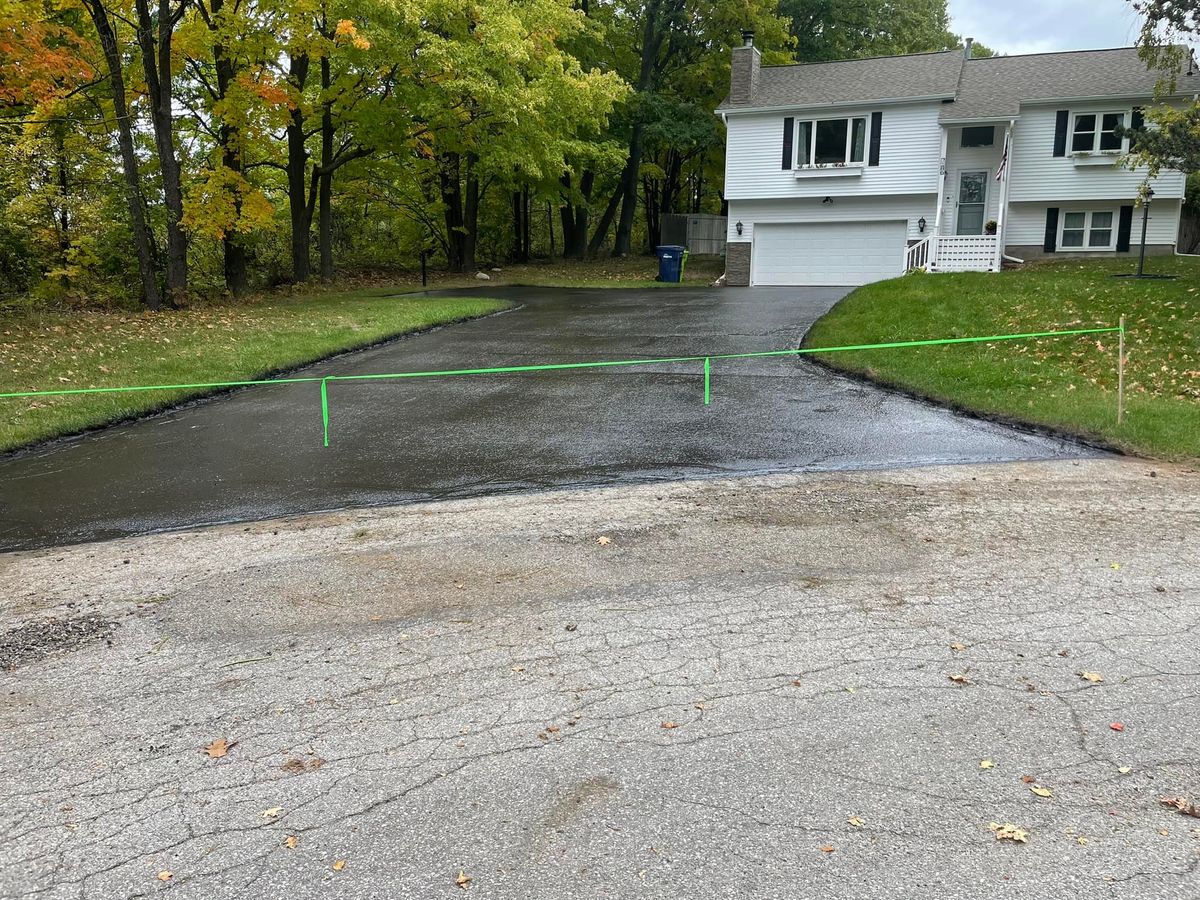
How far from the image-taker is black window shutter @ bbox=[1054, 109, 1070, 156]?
2602 centimetres

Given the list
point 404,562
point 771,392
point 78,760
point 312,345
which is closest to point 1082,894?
point 78,760

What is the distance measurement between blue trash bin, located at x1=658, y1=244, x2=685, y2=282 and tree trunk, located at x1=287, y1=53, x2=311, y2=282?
11.0 meters

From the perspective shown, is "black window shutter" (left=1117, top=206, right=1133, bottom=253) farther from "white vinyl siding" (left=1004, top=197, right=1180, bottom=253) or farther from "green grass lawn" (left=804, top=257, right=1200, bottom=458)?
"green grass lawn" (left=804, top=257, right=1200, bottom=458)

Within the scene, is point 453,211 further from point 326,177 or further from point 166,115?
point 166,115

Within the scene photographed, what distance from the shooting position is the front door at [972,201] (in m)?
27.2

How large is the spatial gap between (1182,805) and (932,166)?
87.2 ft

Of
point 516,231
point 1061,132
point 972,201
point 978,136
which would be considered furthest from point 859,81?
point 516,231

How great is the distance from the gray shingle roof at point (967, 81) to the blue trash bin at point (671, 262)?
476 centimetres

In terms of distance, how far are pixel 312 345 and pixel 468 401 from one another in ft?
15.2

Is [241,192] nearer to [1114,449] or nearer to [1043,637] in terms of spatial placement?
[1114,449]

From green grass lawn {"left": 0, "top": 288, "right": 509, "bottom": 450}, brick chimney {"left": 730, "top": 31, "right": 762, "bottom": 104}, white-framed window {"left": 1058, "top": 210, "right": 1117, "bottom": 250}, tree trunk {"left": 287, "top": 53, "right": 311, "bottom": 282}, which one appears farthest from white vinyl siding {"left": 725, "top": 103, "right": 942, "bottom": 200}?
tree trunk {"left": 287, "top": 53, "right": 311, "bottom": 282}

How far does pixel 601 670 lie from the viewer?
4.32 meters

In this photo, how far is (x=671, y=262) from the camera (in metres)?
29.1

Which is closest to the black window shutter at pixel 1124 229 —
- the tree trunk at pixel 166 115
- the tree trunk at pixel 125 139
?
the tree trunk at pixel 166 115
